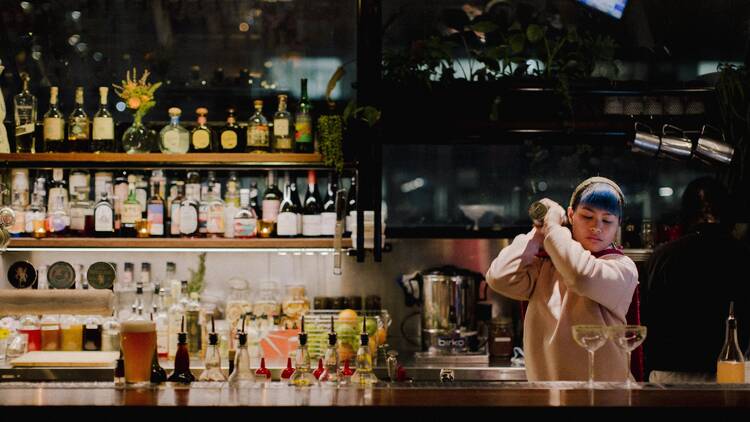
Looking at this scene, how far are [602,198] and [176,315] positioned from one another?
2293mm

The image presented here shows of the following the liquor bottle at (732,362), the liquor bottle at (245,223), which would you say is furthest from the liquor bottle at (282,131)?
the liquor bottle at (732,362)

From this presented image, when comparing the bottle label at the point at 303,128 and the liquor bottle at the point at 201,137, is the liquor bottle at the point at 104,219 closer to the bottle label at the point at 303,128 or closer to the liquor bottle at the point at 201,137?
the liquor bottle at the point at 201,137

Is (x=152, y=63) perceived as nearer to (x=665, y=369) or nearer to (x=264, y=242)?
(x=264, y=242)

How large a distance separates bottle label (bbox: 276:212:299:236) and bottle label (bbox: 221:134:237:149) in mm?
423

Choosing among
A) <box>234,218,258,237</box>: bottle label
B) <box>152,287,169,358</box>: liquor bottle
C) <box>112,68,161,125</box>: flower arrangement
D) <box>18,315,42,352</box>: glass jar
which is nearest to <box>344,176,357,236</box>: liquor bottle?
<box>234,218,258,237</box>: bottle label

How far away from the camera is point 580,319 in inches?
116

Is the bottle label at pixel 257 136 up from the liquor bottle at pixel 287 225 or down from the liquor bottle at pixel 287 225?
up

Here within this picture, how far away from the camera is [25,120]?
15.1 ft

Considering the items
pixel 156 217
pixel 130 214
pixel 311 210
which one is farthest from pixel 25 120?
pixel 311 210

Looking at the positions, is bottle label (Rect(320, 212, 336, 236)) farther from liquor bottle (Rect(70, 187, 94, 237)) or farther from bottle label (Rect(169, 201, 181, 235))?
liquor bottle (Rect(70, 187, 94, 237))

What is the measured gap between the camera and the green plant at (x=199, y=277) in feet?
15.5

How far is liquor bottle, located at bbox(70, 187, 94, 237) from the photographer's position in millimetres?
4539

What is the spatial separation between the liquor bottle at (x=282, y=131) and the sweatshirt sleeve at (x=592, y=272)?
6.10 ft

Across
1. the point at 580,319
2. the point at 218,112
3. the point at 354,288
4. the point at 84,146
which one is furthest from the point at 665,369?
the point at 84,146
